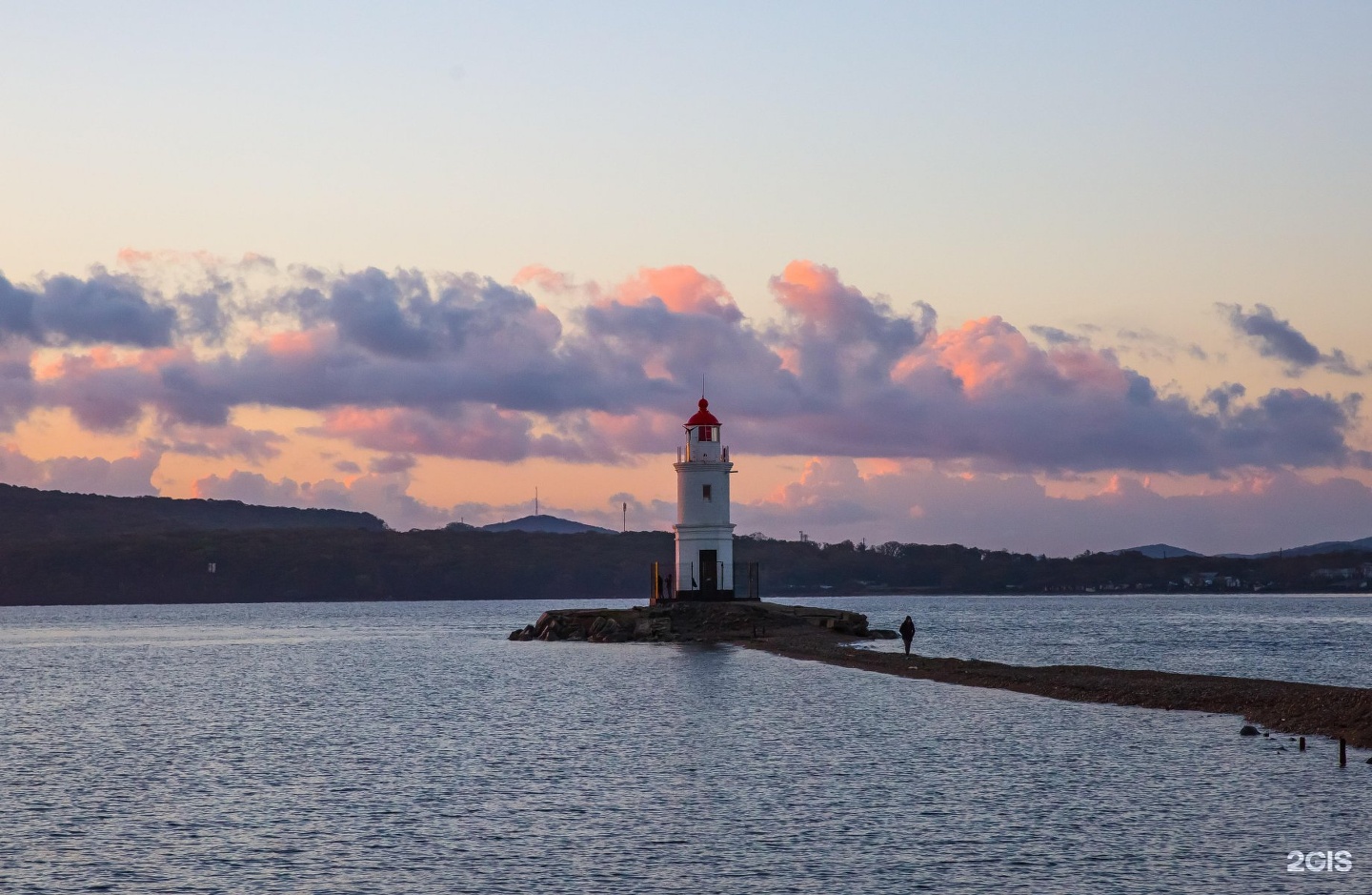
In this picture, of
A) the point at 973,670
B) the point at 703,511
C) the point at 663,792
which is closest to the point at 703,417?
the point at 703,511

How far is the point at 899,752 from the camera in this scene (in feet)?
113

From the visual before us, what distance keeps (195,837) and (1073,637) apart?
82386mm

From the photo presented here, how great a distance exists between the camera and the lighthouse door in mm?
78375

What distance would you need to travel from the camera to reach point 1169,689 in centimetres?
4550

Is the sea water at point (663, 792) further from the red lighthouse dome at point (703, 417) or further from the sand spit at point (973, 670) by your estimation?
the red lighthouse dome at point (703, 417)

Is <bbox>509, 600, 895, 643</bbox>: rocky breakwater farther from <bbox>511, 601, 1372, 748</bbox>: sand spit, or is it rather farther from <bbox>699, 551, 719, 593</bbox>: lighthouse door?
<bbox>699, 551, 719, 593</bbox>: lighthouse door

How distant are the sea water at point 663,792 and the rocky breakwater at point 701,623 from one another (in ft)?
64.5

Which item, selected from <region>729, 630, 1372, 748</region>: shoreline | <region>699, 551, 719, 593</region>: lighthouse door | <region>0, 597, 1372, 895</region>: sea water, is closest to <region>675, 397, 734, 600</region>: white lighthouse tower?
<region>699, 551, 719, 593</region>: lighthouse door

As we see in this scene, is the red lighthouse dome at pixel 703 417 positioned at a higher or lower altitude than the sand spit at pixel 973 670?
higher

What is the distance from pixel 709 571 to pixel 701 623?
9.48 feet

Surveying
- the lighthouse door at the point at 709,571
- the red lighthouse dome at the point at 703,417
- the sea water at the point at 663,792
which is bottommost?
the sea water at the point at 663,792

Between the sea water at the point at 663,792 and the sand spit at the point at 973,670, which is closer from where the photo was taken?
the sea water at the point at 663,792

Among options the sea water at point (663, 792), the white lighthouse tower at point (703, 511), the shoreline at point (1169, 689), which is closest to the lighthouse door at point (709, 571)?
the white lighthouse tower at point (703, 511)

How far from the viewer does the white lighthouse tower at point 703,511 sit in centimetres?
7694
